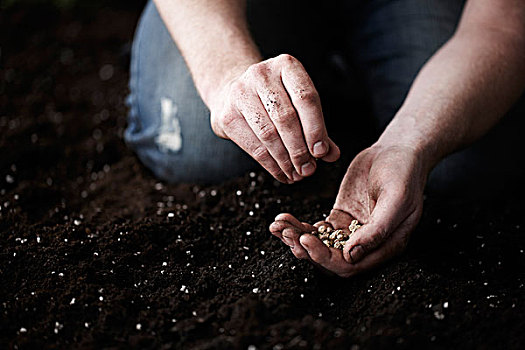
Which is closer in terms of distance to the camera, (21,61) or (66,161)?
(66,161)

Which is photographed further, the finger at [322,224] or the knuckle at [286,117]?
the finger at [322,224]

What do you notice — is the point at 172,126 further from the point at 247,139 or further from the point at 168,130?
the point at 247,139

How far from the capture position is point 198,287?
1030 millimetres

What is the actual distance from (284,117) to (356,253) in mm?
279

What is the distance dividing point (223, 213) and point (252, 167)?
0.71 ft

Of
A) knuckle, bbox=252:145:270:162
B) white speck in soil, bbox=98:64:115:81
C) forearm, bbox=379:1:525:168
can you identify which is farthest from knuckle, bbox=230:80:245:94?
white speck in soil, bbox=98:64:115:81

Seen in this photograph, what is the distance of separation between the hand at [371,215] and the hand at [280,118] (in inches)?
4.7

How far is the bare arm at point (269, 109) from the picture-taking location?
91 cm

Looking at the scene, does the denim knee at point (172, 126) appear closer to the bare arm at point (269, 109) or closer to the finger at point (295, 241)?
the bare arm at point (269, 109)

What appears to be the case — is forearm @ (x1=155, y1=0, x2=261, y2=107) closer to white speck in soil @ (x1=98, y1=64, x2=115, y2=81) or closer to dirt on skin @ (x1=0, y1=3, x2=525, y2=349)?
dirt on skin @ (x1=0, y1=3, x2=525, y2=349)

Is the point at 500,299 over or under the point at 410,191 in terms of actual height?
under

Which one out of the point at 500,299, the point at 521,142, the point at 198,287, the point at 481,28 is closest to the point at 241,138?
the point at 198,287

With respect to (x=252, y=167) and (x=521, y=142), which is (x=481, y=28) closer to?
(x=521, y=142)

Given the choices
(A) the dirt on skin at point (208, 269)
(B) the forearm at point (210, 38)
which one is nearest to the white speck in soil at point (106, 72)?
(A) the dirt on skin at point (208, 269)
